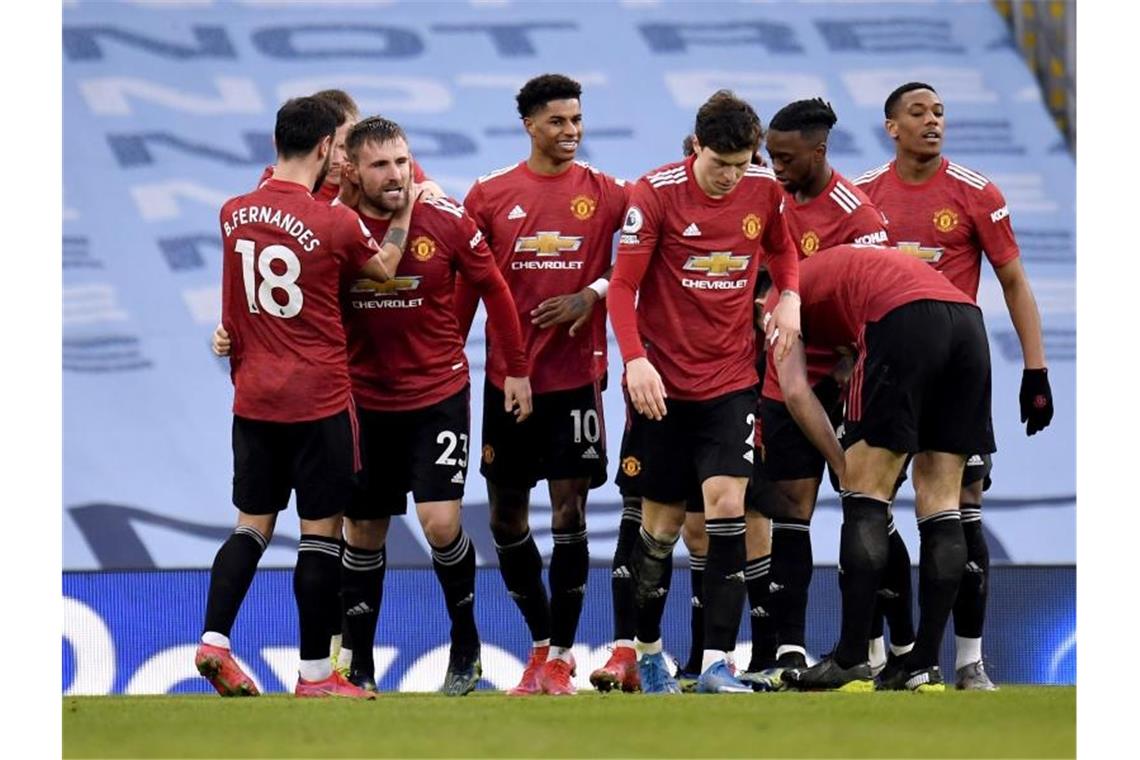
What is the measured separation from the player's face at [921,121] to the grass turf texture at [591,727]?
2.59 meters

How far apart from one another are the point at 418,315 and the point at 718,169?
132 cm

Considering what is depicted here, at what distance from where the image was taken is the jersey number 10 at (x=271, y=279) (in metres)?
7.19

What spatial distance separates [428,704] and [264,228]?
1817mm

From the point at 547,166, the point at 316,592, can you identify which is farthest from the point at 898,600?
the point at 316,592

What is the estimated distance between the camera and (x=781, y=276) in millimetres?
7844

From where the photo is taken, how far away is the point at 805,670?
7879 mm

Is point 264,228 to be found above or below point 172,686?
above

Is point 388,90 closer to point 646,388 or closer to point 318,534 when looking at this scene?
point 646,388

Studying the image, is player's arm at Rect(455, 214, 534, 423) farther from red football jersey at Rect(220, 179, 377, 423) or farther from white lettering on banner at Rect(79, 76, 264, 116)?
white lettering on banner at Rect(79, 76, 264, 116)

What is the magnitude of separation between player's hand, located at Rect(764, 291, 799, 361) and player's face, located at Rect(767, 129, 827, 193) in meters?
0.92

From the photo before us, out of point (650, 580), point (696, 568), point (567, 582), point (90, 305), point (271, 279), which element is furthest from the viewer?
point (90, 305)
